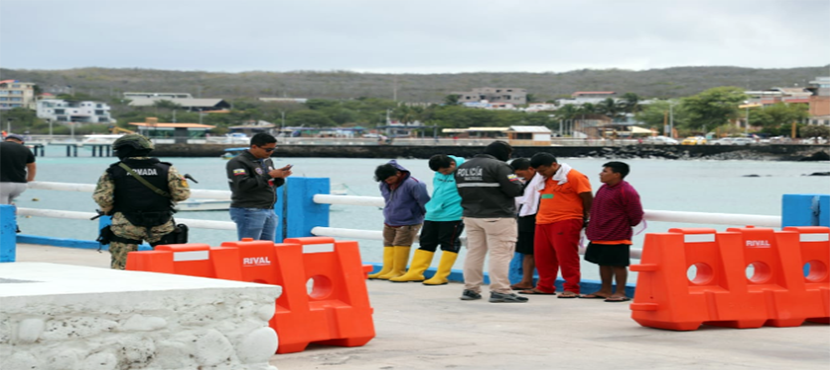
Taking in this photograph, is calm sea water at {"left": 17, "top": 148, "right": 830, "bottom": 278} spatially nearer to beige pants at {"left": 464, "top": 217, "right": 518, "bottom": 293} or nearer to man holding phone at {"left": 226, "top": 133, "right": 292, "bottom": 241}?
beige pants at {"left": 464, "top": 217, "right": 518, "bottom": 293}

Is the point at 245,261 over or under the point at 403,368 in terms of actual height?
over

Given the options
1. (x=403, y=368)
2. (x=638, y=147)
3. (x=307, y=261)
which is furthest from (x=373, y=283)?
(x=638, y=147)

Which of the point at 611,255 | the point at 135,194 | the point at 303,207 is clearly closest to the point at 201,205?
the point at 303,207

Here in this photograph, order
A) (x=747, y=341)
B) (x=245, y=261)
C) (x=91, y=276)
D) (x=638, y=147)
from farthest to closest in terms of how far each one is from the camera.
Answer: (x=638, y=147) < (x=747, y=341) < (x=245, y=261) < (x=91, y=276)

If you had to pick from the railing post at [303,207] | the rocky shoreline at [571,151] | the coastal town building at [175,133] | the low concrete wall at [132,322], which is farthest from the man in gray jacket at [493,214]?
the coastal town building at [175,133]

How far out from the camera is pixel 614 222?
963cm

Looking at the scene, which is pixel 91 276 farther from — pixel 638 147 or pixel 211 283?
pixel 638 147

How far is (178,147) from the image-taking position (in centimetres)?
16200

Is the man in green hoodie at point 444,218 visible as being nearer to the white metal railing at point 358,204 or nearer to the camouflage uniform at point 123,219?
the white metal railing at point 358,204

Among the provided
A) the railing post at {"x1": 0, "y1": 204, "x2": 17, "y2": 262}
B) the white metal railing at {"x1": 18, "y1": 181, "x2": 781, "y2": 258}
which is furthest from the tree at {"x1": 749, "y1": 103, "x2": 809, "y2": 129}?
the railing post at {"x1": 0, "y1": 204, "x2": 17, "y2": 262}

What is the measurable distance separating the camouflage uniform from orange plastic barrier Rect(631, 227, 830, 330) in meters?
3.80

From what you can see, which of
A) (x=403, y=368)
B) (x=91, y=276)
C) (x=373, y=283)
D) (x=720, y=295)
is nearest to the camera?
(x=91, y=276)

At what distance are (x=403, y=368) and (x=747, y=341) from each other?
274 centimetres

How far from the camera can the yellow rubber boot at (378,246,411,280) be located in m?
11.5
